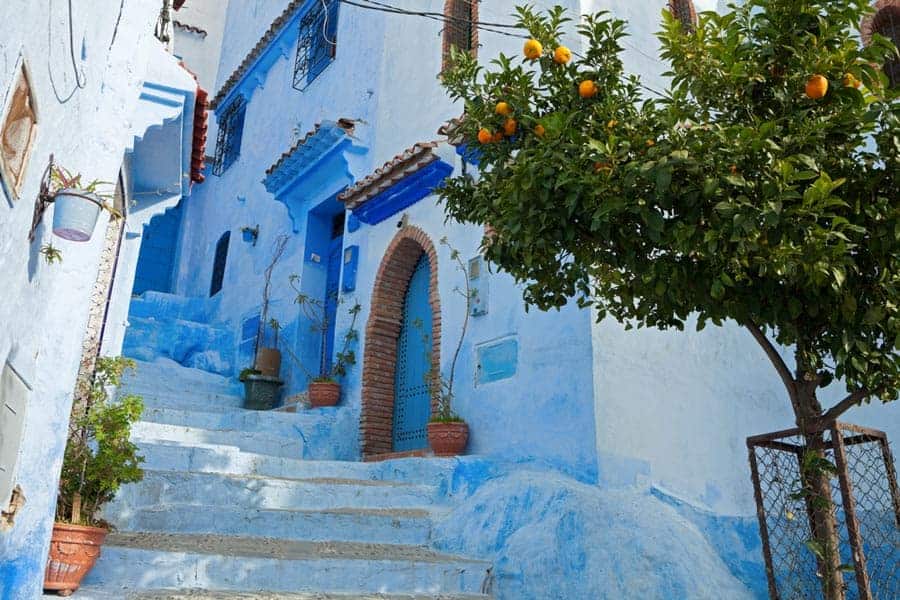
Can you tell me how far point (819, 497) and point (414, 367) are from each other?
6184 mm

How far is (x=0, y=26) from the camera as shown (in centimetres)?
273

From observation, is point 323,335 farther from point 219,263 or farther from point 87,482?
point 87,482

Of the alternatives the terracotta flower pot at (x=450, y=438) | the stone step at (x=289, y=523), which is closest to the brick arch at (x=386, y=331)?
the terracotta flower pot at (x=450, y=438)

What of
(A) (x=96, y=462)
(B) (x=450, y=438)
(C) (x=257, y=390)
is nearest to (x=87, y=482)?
(A) (x=96, y=462)

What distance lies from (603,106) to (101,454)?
144 inches

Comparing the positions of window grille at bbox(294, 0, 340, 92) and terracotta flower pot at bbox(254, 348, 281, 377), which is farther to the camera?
window grille at bbox(294, 0, 340, 92)

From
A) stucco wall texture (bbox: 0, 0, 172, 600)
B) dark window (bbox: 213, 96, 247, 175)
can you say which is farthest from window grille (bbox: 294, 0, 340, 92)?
stucco wall texture (bbox: 0, 0, 172, 600)

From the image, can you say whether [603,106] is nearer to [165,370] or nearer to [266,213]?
[165,370]

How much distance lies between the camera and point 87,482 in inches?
186

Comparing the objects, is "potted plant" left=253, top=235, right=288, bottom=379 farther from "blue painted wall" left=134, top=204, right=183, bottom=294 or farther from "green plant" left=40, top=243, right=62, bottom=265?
"green plant" left=40, top=243, right=62, bottom=265

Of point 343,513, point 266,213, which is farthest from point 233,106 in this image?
point 343,513

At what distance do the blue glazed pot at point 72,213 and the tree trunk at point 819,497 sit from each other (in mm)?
3666

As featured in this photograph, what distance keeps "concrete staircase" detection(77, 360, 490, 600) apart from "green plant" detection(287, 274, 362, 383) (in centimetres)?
180

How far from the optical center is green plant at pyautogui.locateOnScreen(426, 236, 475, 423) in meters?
7.92
